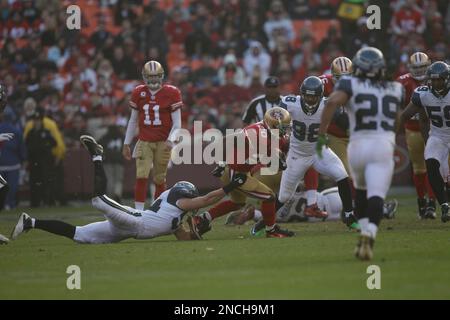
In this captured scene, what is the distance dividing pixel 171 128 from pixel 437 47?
9.79 meters

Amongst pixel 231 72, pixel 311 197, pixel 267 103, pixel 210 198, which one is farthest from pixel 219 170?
pixel 231 72

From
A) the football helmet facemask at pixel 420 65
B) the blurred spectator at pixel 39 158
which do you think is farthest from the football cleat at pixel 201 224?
the blurred spectator at pixel 39 158

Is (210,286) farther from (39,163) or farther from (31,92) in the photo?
(31,92)

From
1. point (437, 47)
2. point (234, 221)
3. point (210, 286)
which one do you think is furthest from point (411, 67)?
point (437, 47)

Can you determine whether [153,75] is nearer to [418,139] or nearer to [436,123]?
[418,139]

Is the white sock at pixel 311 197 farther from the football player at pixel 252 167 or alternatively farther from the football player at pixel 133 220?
the football player at pixel 133 220

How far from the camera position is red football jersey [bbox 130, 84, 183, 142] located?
49.6 feet

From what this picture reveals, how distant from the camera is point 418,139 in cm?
1531

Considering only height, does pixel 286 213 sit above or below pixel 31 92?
below

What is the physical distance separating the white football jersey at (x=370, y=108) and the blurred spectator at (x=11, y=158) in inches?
390

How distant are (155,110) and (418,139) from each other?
12.0 ft

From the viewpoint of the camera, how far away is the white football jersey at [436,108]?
1384 centimetres

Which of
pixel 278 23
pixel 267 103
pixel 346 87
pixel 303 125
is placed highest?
pixel 278 23

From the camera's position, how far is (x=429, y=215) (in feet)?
48.8
